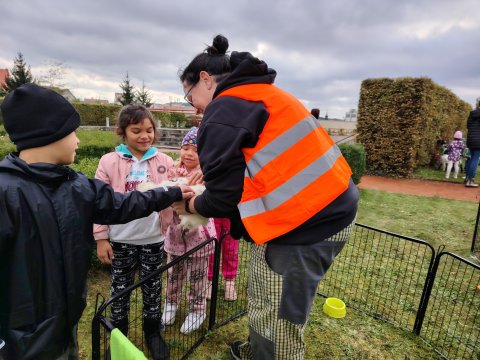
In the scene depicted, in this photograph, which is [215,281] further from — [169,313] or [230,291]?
[230,291]

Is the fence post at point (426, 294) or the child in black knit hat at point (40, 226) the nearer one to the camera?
the child in black knit hat at point (40, 226)

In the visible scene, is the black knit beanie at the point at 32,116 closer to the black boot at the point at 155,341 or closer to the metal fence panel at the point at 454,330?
the black boot at the point at 155,341

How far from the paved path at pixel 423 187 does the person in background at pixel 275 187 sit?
934cm

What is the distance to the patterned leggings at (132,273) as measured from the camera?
250 cm

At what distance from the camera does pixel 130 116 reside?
2.50 m

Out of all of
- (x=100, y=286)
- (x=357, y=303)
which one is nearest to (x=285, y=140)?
(x=357, y=303)

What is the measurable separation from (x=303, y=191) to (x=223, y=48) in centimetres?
101

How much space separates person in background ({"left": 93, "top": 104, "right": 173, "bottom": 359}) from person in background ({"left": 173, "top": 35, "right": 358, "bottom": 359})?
0.93 m

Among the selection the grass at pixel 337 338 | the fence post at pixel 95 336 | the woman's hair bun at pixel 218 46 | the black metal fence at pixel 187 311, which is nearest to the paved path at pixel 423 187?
the grass at pixel 337 338

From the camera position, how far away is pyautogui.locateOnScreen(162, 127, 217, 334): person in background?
283 cm

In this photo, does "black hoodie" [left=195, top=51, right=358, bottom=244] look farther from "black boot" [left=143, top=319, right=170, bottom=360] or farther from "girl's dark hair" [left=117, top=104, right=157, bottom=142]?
"black boot" [left=143, top=319, right=170, bottom=360]

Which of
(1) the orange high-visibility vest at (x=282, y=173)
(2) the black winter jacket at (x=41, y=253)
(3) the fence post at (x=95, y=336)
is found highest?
(1) the orange high-visibility vest at (x=282, y=173)

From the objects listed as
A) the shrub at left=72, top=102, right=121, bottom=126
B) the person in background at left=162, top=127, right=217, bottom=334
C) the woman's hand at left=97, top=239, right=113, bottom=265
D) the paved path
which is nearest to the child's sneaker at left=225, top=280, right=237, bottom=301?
the person in background at left=162, top=127, right=217, bottom=334

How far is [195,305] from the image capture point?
2.95 meters
